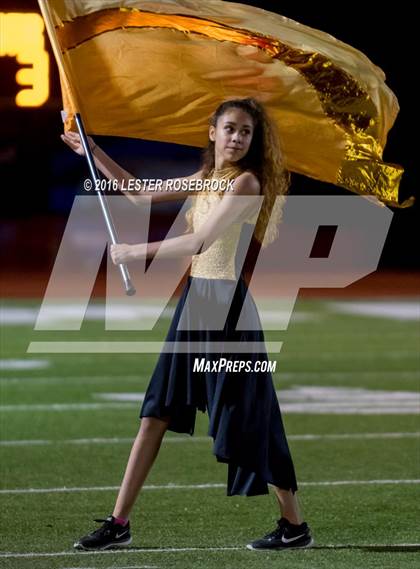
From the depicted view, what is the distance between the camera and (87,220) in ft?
95.9

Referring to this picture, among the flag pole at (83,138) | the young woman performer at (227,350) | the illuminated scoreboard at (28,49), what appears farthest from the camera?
the illuminated scoreboard at (28,49)

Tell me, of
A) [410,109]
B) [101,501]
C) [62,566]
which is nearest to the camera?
[62,566]

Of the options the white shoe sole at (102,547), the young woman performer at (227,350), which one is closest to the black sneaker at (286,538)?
the young woman performer at (227,350)

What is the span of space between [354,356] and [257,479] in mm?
7728

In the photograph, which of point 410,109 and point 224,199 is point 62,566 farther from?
point 410,109

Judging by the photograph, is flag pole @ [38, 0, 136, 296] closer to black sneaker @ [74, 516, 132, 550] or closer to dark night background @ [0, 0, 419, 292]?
Result: black sneaker @ [74, 516, 132, 550]

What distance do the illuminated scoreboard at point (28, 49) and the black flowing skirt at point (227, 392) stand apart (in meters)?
4.97

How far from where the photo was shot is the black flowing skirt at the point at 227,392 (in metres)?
6.04

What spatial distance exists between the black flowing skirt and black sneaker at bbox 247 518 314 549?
168 millimetres

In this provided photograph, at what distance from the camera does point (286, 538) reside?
621cm

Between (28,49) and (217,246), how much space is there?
596 centimetres

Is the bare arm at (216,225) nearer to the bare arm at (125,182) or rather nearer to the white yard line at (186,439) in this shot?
the bare arm at (125,182)

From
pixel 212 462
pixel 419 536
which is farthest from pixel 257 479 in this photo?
pixel 212 462

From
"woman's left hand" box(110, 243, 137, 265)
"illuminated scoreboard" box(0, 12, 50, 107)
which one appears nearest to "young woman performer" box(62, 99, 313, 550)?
"woman's left hand" box(110, 243, 137, 265)
